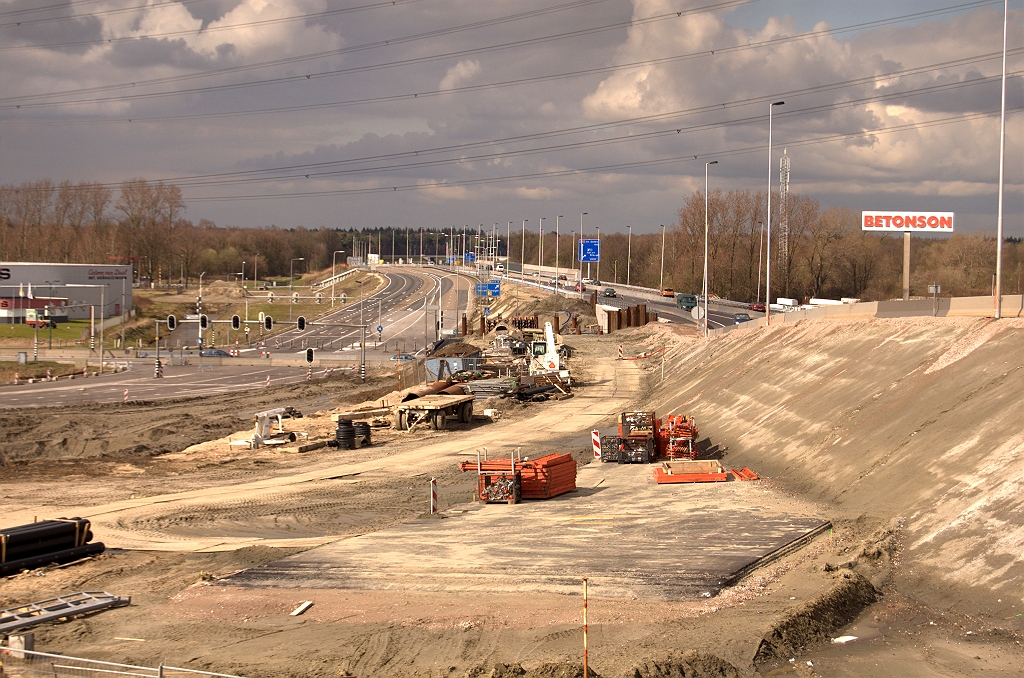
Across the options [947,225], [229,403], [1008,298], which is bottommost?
[229,403]

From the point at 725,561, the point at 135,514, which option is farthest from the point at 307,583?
the point at 135,514

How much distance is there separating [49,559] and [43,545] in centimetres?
34

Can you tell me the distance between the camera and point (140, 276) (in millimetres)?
156875

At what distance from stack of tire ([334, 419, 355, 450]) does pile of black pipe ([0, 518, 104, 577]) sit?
17.1m

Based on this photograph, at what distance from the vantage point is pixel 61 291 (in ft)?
367

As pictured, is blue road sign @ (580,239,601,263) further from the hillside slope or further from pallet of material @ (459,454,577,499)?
pallet of material @ (459,454,577,499)

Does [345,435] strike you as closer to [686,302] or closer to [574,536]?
[574,536]

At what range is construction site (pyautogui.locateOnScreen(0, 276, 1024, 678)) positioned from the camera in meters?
12.8

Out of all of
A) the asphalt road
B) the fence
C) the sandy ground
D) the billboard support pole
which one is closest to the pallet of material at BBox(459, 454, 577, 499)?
the sandy ground

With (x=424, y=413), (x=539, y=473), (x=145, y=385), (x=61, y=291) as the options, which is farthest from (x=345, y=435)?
(x=61, y=291)

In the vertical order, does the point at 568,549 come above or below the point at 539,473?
below

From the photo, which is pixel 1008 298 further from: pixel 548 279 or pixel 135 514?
pixel 548 279

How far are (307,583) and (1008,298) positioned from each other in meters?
25.9

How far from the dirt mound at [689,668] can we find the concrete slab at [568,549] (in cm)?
281
